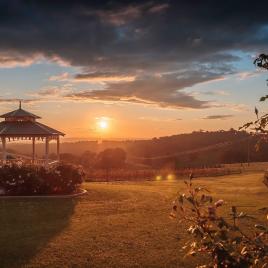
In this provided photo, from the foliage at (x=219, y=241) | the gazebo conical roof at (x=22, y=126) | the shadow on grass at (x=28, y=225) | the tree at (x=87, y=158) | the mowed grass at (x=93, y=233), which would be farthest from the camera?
the tree at (x=87, y=158)

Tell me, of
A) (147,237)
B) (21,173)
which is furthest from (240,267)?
(21,173)

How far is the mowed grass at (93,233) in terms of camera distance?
1079 centimetres

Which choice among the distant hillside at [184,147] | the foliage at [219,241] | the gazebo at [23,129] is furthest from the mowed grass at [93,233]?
the distant hillside at [184,147]

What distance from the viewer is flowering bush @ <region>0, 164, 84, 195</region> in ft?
73.6

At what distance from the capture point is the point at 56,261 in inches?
418

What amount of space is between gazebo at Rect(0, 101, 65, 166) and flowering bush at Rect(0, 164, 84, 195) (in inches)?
175

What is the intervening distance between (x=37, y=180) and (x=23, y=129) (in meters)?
6.76

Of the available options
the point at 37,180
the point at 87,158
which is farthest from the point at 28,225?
the point at 87,158

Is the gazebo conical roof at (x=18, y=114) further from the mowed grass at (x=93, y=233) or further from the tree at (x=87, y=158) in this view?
the tree at (x=87, y=158)

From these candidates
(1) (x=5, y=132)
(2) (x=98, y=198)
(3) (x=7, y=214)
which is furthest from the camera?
(1) (x=5, y=132)

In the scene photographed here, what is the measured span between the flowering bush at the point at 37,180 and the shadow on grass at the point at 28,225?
2.21 m

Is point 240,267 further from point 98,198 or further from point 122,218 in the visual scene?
point 98,198

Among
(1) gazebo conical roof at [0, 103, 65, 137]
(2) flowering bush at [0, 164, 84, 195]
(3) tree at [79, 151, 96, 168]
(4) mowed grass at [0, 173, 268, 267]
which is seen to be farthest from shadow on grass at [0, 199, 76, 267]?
(3) tree at [79, 151, 96, 168]

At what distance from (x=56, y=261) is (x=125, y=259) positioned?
5.19 ft
